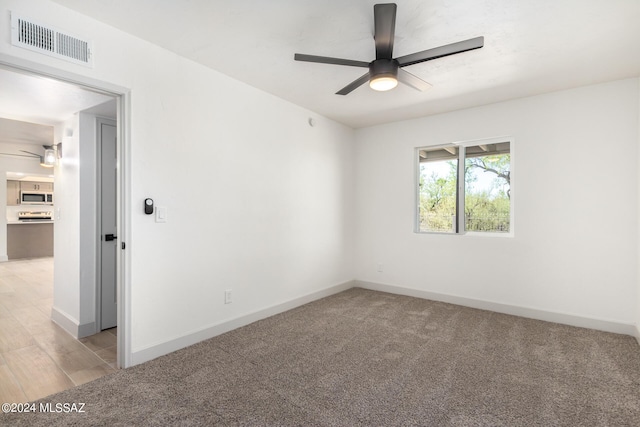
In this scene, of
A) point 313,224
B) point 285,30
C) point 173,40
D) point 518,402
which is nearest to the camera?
point 518,402

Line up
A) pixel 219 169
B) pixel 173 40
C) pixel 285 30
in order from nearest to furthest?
1. pixel 285 30
2. pixel 173 40
3. pixel 219 169

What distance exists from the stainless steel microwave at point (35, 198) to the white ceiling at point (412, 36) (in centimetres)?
946

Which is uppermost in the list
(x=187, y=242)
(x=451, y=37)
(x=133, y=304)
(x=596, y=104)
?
(x=451, y=37)

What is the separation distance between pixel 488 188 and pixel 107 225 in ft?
15.3

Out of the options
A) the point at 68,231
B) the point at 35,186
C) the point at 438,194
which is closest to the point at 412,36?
the point at 438,194

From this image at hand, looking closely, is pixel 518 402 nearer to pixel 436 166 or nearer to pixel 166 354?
pixel 166 354

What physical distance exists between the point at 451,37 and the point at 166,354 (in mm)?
3544

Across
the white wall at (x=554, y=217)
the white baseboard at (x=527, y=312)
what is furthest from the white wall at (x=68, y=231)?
the white wall at (x=554, y=217)

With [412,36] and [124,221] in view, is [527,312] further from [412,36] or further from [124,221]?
[124,221]

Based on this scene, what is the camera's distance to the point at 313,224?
4555 millimetres

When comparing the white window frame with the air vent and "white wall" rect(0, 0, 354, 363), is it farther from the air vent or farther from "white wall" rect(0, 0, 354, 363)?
the air vent

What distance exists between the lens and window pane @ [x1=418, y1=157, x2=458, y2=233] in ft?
14.9

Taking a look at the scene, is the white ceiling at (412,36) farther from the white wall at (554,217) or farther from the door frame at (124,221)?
the door frame at (124,221)

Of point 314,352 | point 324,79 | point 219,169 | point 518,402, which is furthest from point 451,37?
point 314,352
